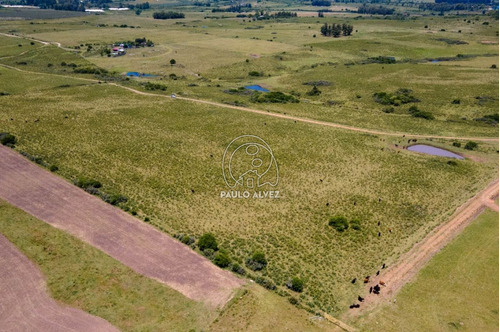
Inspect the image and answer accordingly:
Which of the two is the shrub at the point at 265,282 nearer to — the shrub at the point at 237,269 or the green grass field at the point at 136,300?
the green grass field at the point at 136,300

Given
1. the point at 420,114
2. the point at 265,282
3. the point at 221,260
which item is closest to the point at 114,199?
the point at 221,260

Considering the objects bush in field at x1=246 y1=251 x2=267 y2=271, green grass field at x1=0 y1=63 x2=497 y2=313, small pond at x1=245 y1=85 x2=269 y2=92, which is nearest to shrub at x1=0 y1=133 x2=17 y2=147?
green grass field at x1=0 y1=63 x2=497 y2=313

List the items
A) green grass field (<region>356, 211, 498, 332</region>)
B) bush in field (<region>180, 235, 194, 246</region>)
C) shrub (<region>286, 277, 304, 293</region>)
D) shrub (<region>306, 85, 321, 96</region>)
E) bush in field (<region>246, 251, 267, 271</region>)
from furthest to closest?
shrub (<region>306, 85, 321, 96</region>)
bush in field (<region>180, 235, 194, 246</region>)
bush in field (<region>246, 251, 267, 271</region>)
shrub (<region>286, 277, 304, 293</region>)
green grass field (<region>356, 211, 498, 332</region>)

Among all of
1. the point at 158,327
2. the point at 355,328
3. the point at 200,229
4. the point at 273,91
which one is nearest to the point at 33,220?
the point at 200,229

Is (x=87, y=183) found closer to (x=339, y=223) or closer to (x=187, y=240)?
(x=187, y=240)

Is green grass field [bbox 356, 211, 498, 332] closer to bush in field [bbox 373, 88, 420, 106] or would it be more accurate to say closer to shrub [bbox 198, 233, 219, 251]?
shrub [bbox 198, 233, 219, 251]

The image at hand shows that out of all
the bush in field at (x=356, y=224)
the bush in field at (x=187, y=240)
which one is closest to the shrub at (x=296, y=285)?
the bush in field at (x=187, y=240)

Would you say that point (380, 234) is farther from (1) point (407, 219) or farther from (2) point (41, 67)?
(2) point (41, 67)
